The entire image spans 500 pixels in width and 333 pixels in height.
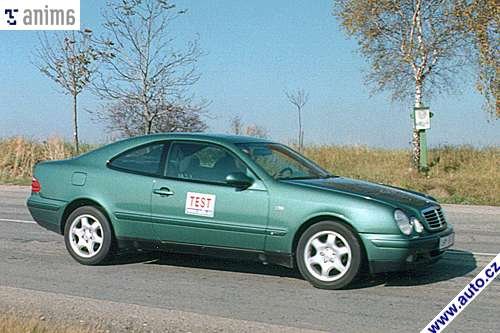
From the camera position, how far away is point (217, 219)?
23.9ft

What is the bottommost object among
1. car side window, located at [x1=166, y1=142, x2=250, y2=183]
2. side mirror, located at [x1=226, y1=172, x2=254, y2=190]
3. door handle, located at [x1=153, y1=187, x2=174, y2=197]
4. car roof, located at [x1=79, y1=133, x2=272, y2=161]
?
door handle, located at [x1=153, y1=187, x2=174, y2=197]

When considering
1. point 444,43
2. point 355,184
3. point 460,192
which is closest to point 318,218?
point 355,184

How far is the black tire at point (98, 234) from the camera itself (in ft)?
25.8

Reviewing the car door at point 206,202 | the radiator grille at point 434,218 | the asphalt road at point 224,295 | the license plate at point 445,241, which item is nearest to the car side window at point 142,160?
the car door at point 206,202

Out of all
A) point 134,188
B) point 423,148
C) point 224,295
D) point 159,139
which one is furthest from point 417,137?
point 224,295

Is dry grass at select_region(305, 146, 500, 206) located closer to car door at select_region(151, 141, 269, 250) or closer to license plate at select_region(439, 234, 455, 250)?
license plate at select_region(439, 234, 455, 250)

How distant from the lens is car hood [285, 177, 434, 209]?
702 cm

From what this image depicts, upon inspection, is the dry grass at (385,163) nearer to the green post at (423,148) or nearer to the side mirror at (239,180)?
the green post at (423,148)

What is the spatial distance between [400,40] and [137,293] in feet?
58.2

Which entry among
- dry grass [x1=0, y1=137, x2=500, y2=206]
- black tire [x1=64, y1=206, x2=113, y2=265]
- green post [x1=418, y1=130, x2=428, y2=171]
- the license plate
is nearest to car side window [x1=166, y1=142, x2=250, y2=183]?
black tire [x1=64, y1=206, x2=113, y2=265]

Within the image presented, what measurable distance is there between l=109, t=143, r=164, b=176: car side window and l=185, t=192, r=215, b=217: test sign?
53cm

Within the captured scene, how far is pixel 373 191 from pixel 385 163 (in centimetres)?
1758

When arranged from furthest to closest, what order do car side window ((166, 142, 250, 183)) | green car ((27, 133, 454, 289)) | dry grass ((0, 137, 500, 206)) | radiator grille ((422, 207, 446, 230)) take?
dry grass ((0, 137, 500, 206)) → car side window ((166, 142, 250, 183)) → radiator grille ((422, 207, 446, 230)) → green car ((27, 133, 454, 289))

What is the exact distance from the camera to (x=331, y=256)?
6.88 meters
